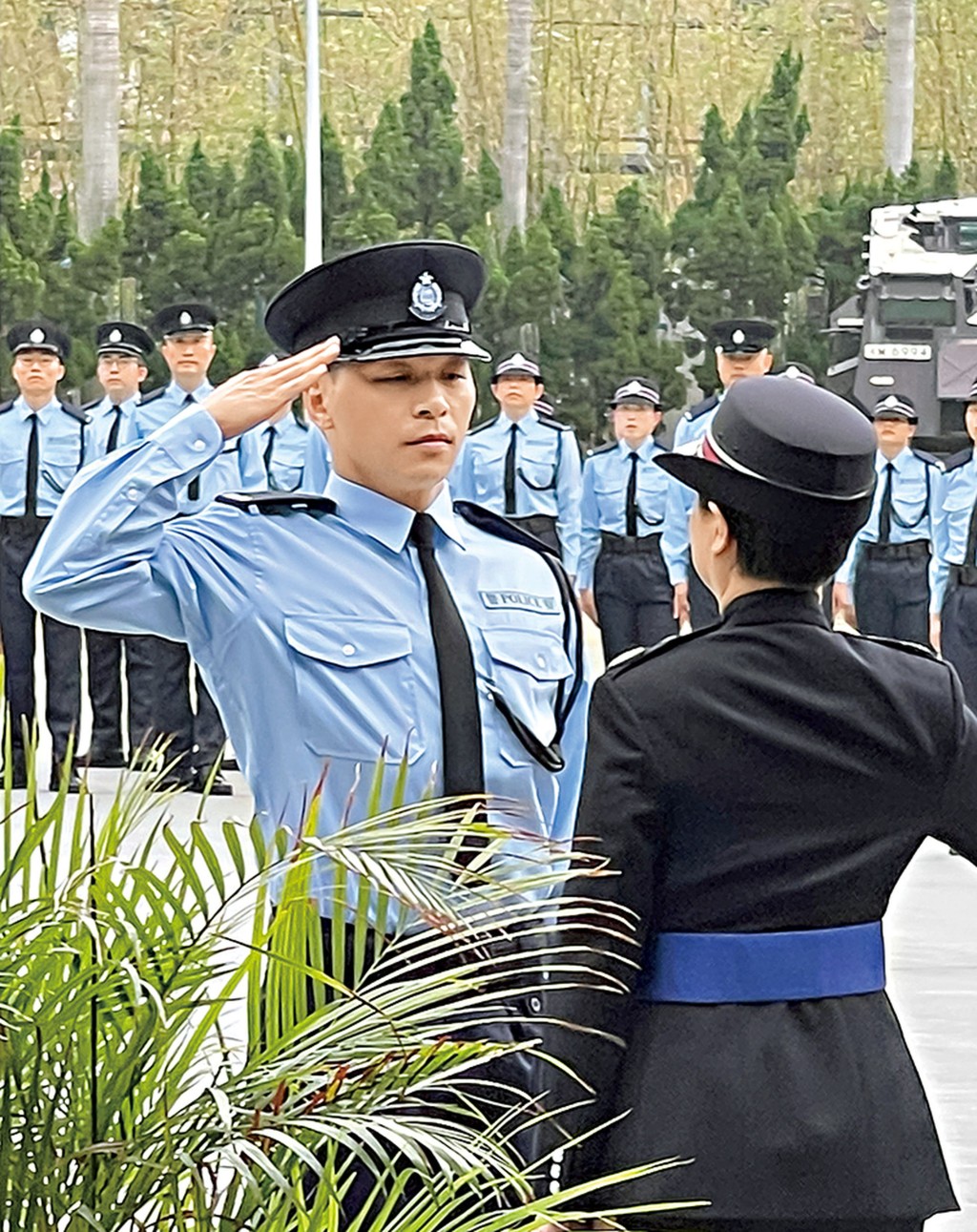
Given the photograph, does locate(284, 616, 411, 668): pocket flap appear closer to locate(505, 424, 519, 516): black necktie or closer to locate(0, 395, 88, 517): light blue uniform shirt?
locate(0, 395, 88, 517): light blue uniform shirt

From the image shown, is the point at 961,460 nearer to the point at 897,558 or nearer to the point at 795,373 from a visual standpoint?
the point at 897,558

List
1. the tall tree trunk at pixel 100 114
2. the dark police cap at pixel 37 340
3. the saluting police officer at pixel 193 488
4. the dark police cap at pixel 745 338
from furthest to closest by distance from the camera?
the tall tree trunk at pixel 100 114 < the dark police cap at pixel 745 338 < the dark police cap at pixel 37 340 < the saluting police officer at pixel 193 488

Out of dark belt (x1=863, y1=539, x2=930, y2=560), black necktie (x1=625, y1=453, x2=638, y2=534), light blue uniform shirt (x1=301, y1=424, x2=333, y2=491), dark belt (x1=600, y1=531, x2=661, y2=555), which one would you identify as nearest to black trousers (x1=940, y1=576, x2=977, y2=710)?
dark belt (x1=863, y1=539, x2=930, y2=560)

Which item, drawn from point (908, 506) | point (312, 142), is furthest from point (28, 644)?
point (312, 142)

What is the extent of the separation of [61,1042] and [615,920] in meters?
0.67

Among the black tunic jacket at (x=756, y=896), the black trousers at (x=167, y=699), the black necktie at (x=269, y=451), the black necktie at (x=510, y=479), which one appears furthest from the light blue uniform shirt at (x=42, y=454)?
the black tunic jacket at (x=756, y=896)

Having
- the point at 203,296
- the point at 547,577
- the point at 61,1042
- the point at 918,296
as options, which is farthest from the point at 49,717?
the point at 203,296

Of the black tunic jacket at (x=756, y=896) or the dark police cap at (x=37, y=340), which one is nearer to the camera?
the black tunic jacket at (x=756, y=896)

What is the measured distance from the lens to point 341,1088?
2211 millimetres

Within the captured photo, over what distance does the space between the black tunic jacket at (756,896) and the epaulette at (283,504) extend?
0.59 m

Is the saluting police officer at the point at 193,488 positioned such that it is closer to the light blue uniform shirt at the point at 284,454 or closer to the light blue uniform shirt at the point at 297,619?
the light blue uniform shirt at the point at 284,454

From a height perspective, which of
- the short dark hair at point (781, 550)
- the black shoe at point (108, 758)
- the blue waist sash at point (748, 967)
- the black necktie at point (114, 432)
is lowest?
the black shoe at point (108, 758)

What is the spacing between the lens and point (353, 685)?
3.15 m

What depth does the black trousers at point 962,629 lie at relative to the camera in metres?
12.3
